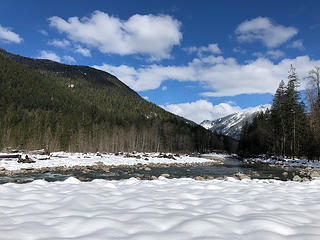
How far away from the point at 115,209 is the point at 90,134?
221 feet

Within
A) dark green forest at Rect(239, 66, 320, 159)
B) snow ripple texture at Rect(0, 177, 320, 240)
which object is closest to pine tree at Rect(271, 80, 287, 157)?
dark green forest at Rect(239, 66, 320, 159)

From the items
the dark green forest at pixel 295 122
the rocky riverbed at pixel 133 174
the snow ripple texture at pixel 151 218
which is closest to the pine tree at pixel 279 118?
the dark green forest at pixel 295 122

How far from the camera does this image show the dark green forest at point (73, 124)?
58781 mm

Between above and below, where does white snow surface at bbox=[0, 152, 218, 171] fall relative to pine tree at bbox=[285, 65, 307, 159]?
below

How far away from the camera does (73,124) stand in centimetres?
6894

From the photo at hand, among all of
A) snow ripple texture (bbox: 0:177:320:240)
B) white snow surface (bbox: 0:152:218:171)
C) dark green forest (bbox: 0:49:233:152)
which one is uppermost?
dark green forest (bbox: 0:49:233:152)

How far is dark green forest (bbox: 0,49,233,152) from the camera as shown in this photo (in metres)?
58.8

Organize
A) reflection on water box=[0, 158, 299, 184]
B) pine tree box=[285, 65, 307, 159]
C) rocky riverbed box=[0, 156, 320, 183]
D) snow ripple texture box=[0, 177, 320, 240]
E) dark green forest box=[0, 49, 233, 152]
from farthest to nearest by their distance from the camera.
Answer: dark green forest box=[0, 49, 233, 152] < pine tree box=[285, 65, 307, 159] < reflection on water box=[0, 158, 299, 184] < rocky riverbed box=[0, 156, 320, 183] < snow ripple texture box=[0, 177, 320, 240]

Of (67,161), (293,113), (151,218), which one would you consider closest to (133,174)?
(67,161)

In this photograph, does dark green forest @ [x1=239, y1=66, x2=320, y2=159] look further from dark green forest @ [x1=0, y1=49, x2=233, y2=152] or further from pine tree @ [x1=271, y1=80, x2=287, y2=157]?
dark green forest @ [x1=0, y1=49, x2=233, y2=152]

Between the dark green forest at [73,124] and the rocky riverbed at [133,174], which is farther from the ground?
the dark green forest at [73,124]

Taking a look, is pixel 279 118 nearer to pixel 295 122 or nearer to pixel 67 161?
pixel 295 122

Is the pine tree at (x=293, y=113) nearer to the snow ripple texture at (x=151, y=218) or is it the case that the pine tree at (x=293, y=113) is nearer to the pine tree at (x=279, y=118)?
the pine tree at (x=279, y=118)

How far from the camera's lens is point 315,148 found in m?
30.9
